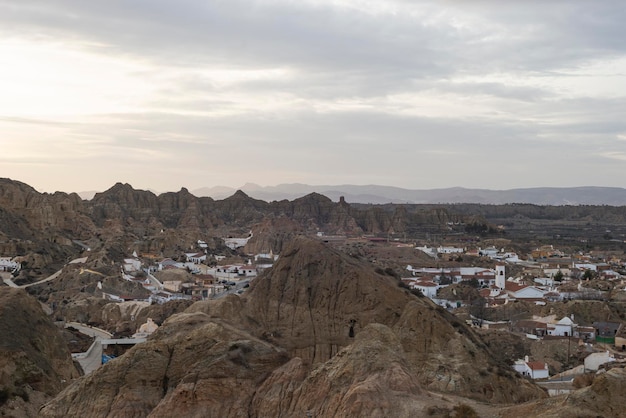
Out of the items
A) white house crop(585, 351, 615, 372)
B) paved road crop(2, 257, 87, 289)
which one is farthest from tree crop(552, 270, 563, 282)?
paved road crop(2, 257, 87, 289)

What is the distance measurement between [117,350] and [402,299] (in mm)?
23990

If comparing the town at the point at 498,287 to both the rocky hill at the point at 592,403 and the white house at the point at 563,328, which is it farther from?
the rocky hill at the point at 592,403

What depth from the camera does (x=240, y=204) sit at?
178 meters

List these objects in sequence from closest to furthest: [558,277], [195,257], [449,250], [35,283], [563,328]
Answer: [563,328]
[35,283]
[558,277]
[195,257]
[449,250]

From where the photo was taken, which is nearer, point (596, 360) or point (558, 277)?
point (596, 360)

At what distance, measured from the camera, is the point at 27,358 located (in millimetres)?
31672

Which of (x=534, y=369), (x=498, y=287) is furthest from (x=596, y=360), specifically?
(x=498, y=287)

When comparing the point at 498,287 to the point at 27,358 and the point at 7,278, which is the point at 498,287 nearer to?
the point at 7,278

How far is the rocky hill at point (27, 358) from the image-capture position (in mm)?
29031

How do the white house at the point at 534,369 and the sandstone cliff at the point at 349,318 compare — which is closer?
the sandstone cliff at the point at 349,318

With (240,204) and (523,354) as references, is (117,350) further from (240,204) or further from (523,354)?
(240,204)

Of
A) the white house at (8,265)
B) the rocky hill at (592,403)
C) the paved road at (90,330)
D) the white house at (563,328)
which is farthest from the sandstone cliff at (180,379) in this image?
the white house at (8,265)

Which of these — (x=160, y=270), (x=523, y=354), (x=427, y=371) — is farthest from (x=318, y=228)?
(x=427, y=371)

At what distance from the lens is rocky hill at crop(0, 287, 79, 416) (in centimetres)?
2903
